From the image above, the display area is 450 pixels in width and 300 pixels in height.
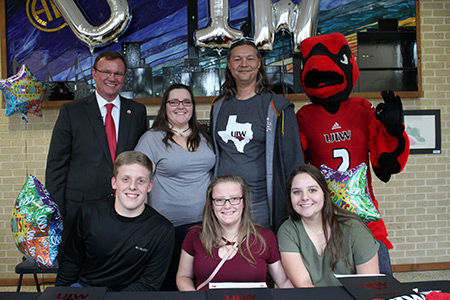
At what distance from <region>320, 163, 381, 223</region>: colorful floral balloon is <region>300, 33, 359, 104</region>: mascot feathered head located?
19.9 inches

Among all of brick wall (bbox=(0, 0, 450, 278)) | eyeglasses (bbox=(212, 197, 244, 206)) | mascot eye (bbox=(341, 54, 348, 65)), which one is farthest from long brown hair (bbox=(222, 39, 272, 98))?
brick wall (bbox=(0, 0, 450, 278))

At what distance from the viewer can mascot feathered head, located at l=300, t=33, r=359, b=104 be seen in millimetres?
2297

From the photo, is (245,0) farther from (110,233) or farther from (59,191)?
(110,233)

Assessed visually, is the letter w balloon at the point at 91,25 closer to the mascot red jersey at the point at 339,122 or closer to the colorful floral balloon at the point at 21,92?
the colorful floral balloon at the point at 21,92

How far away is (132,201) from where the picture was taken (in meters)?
1.82

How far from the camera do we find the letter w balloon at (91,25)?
10.8ft

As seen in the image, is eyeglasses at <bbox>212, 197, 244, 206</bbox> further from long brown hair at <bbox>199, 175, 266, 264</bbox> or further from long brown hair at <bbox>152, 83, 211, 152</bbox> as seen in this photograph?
long brown hair at <bbox>152, 83, 211, 152</bbox>

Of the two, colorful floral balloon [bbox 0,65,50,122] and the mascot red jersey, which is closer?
the mascot red jersey

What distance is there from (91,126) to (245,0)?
214 cm

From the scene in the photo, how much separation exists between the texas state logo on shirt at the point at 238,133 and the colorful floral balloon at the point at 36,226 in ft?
3.22

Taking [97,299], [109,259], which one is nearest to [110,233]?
[109,259]

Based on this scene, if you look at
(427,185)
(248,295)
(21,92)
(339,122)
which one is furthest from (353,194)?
(21,92)

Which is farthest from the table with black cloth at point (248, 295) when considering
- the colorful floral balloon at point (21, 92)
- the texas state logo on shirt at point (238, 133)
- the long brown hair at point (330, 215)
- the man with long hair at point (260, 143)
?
the colorful floral balloon at point (21, 92)

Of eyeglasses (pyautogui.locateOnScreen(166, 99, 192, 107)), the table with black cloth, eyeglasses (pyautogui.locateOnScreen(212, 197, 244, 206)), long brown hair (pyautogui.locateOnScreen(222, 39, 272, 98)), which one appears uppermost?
long brown hair (pyautogui.locateOnScreen(222, 39, 272, 98))
